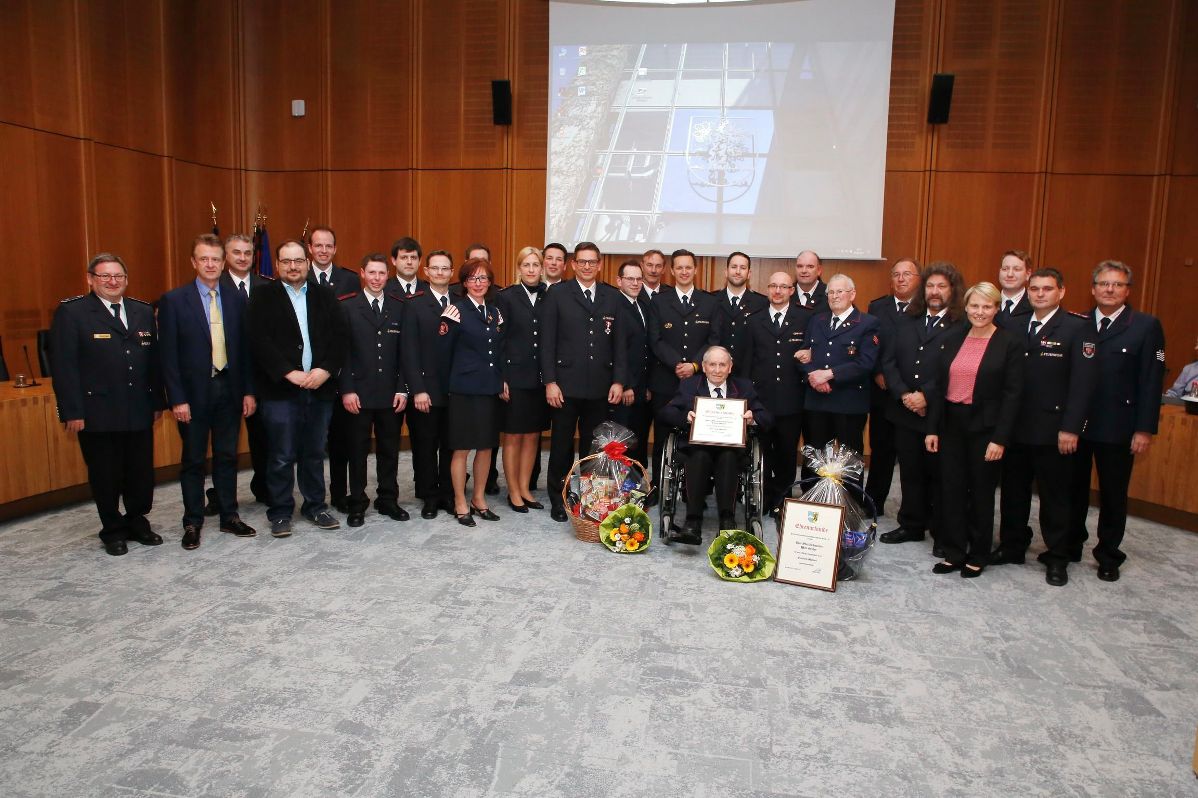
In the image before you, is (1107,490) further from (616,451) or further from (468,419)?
(468,419)

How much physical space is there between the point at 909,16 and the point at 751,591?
5.55 metres

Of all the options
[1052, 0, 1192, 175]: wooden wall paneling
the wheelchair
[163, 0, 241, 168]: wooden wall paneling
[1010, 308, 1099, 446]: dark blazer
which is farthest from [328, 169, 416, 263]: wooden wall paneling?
[1052, 0, 1192, 175]: wooden wall paneling

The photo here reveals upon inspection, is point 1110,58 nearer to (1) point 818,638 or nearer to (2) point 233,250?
(1) point 818,638

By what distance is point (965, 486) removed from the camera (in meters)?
4.06

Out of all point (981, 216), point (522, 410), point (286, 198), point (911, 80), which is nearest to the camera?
point (522, 410)

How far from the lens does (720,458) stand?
170 inches

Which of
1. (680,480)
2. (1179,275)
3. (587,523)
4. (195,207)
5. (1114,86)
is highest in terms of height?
(1114,86)

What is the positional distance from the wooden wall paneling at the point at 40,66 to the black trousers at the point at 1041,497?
705 centimetres

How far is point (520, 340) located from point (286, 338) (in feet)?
4.20

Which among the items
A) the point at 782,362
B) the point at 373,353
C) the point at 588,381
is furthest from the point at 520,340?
the point at 782,362

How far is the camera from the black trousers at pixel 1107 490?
12.9 feet

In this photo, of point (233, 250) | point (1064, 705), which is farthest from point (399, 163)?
point (1064, 705)

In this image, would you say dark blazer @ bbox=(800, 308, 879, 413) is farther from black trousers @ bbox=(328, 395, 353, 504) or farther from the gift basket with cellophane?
black trousers @ bbox=(328, 395, 353, 504)

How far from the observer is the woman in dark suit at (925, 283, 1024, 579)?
3812mm
